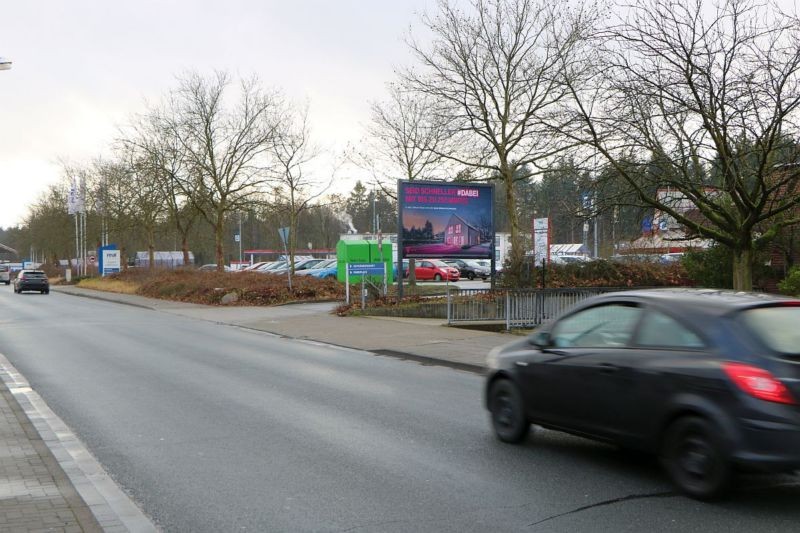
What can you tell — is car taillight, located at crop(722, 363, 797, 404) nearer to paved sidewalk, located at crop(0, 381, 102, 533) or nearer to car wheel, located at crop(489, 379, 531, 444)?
car wheel, located at crop(489, 379, 531, 444)

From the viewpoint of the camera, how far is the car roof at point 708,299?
5.67m

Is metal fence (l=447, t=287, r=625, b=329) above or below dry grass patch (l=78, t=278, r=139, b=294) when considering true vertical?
above

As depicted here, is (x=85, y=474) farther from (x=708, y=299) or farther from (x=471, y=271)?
(x=471, y=271)

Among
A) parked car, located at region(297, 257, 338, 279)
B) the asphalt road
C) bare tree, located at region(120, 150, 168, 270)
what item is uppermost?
bare tree, located at region(120, 150, 168, 270)

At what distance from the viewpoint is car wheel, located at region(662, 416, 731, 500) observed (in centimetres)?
528

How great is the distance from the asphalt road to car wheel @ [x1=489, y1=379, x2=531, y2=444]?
0.14 m

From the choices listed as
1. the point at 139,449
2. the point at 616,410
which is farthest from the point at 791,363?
the point at 139,449

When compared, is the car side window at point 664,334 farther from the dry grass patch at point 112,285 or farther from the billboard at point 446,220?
the dry grass patch at point 112,285

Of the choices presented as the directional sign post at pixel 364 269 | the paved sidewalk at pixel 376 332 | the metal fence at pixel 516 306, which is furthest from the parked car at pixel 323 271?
the metal fence at pixel 516 306

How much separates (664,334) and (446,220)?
58.6ft

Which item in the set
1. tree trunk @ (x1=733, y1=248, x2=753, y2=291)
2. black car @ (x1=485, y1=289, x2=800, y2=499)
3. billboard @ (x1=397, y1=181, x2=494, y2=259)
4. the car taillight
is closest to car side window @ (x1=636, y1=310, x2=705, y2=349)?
black car @ (x1=485, y1=289, x2=800, y2=499)

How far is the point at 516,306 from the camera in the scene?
19328 mm

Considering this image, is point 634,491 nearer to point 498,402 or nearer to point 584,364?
point 584,364

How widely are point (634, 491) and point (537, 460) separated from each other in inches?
44.7
